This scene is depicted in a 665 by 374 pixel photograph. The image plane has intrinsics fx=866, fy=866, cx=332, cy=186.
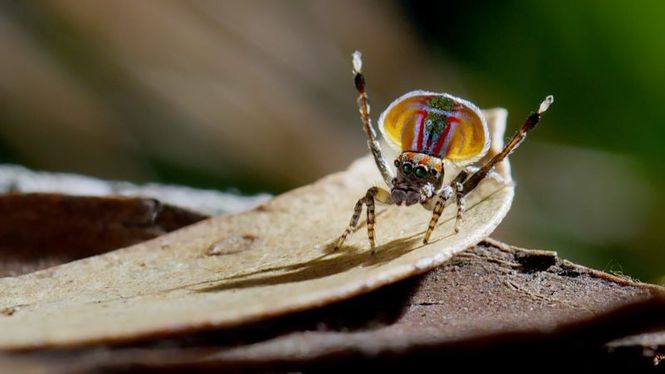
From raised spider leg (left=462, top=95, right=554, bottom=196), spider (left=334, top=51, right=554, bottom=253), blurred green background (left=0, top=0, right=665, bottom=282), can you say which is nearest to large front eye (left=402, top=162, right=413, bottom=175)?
spider (left=334, top=51, right=554, bottom=253)

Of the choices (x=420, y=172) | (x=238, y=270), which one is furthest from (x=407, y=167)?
(x=238, y=270)

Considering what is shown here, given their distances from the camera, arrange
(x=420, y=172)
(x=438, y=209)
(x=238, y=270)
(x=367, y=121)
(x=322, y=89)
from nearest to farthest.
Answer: (x=238, y=270), (x=438, y=209), (x=367, y=121), (x=420, y=172), (x=322, y=89)

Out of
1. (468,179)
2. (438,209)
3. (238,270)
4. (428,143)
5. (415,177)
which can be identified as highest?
(428,143)

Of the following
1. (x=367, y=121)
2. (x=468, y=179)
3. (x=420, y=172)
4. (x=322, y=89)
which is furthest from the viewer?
(x=322, y=89)

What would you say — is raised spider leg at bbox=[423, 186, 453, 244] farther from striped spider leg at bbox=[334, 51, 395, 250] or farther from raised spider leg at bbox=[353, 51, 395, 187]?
raised spider leg at bbox=[353, 51, 395, 187]

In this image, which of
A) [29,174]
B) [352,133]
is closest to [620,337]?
[29,174]

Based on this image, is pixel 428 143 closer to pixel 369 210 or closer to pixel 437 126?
pixel 437 126
